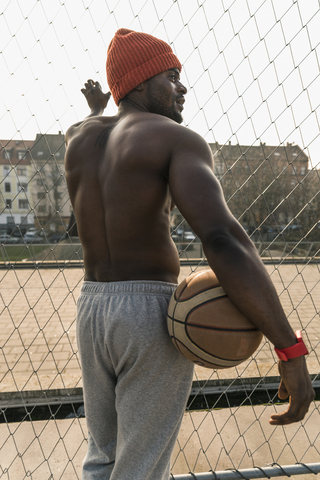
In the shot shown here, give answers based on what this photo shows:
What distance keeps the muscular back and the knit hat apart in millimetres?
156

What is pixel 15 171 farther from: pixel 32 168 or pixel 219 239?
pixel 219 239

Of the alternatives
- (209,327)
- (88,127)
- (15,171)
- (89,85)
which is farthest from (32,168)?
(209,327)

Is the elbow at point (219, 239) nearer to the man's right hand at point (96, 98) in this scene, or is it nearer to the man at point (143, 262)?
the man at point (143, 262)

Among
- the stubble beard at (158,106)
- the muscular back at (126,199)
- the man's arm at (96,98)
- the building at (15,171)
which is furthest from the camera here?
the building at (15,171)

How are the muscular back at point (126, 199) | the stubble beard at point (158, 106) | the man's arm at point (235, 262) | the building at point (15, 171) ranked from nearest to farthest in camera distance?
the man's arm at point (235, 262) → the muscular back at point (126, 199) → the stubble beard at point (158, 106) → the building at point (15, 171)

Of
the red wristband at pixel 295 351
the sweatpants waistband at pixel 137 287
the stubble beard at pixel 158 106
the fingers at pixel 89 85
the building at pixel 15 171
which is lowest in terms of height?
the building at pixel 15 171

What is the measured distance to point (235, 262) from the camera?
957 millimetres

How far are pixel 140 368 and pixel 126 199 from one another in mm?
580

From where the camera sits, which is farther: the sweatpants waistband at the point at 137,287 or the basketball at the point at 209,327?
the sweatpants waistband at the point at 137,287

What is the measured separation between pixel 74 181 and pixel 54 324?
5293mm

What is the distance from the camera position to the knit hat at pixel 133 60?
53.6 inches

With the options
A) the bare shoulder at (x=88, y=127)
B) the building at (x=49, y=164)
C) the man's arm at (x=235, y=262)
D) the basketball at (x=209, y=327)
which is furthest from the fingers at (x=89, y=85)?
the basketball at (x=209, y=327)

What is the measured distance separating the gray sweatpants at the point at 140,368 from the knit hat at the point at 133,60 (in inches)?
31.9

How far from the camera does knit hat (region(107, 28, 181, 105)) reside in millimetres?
1361
